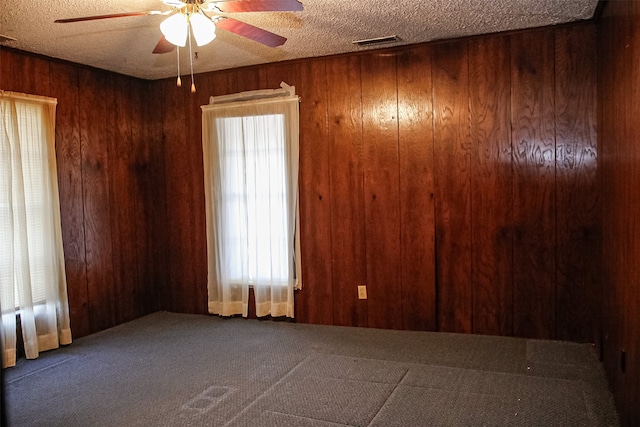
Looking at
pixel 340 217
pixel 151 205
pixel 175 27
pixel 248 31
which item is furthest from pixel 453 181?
pixel 151 205

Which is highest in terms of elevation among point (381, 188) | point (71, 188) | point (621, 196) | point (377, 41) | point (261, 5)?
point (377, 41)

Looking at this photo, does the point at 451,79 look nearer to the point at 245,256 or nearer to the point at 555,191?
the point at 555,191

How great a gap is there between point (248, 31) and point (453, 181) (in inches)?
82.8

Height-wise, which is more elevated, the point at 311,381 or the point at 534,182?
the point at 534,182

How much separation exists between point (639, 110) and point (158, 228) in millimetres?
4384

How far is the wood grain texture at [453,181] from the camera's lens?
161 inches

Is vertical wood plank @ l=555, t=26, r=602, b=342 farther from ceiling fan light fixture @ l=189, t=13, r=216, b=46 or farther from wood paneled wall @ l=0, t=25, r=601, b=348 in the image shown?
ceiling fan light fixture @ l=189, t=13, r=216, b=46

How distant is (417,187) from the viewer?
4.25 m

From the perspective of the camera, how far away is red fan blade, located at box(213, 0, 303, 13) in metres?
2.44

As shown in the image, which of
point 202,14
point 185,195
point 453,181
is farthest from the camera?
point 185,195

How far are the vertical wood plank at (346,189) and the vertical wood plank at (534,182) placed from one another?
126cm

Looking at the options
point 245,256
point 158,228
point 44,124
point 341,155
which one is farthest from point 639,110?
point 158,228

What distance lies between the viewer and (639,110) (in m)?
2.19

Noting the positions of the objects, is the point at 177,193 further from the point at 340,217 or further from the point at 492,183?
the point at 492,183
